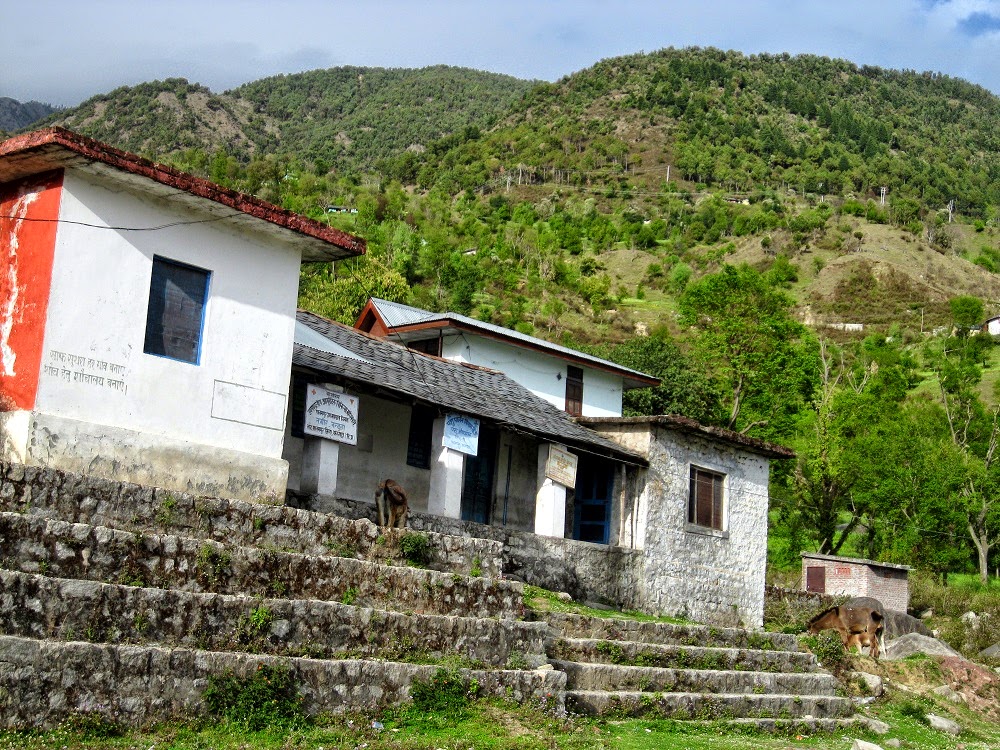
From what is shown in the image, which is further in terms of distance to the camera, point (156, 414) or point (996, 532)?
point (996, 532)

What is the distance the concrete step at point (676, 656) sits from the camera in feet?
45.3

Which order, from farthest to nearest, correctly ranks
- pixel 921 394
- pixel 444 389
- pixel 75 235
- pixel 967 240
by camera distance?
pixel 967 240
pixel 921 394
pixel 444 389
pixel 75 235

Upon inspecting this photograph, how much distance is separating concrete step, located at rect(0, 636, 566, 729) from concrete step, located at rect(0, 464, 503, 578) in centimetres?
163

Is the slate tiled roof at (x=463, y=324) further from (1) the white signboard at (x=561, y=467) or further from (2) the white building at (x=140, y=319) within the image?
(2) the white building at (x=140, y=319)

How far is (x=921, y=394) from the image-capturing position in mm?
63625

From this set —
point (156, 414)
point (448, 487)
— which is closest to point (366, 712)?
point (156, 414)

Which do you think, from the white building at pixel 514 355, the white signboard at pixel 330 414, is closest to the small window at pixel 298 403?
the white signboard at pixel 330 414

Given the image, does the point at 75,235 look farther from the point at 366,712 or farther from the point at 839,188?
the point at 839,188

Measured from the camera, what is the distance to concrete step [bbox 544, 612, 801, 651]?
47.1 ft

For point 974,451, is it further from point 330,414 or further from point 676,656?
point 330,414

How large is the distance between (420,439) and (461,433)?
187cm

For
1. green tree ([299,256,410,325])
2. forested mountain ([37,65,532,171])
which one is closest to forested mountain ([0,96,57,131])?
forested mountain ([37,65,532,171])

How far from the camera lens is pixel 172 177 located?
12.0 meters

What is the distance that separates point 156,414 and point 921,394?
59.2m
